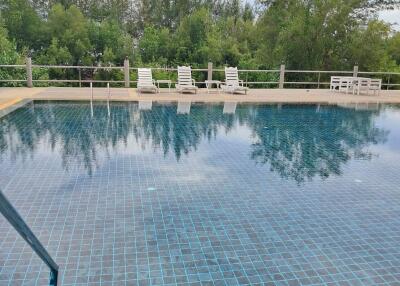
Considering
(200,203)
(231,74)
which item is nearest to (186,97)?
(231,74)

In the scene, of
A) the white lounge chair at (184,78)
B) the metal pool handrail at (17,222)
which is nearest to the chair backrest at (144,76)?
the white lounge chair at (184,78)

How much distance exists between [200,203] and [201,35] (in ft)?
65.1

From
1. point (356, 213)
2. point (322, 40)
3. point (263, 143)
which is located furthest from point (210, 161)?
point (322, 40)

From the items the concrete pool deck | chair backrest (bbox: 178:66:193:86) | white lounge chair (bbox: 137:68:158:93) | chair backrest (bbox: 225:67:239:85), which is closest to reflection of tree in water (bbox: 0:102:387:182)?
the concrete pool deck

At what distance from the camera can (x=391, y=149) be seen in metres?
6.48

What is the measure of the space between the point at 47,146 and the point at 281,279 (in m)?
4.40

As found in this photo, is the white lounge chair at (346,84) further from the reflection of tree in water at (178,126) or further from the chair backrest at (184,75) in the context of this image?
the reflection of tree in water at (178,126)

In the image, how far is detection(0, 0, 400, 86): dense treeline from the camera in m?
17.3

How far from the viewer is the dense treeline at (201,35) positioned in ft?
56.6

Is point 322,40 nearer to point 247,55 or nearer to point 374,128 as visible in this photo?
point 247,55

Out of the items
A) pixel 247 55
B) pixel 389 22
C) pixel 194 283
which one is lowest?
pixel 194 283

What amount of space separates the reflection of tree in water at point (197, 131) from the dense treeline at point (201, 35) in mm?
6744

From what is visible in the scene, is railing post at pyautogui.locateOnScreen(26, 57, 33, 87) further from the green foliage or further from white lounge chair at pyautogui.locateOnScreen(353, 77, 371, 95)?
white lounge chair at pyautogui.locateOnScreen(353, 77, 371, 95)

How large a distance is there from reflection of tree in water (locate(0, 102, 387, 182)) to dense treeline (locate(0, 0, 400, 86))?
674cm
